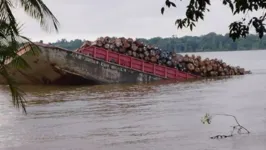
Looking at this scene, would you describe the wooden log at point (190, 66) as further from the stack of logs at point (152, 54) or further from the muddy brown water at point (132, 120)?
the muddy brown water at point (132, 120)

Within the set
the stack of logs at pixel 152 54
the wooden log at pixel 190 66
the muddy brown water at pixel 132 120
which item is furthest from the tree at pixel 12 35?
the wooden log at pixel 190 66

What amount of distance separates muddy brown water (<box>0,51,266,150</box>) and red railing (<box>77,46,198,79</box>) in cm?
549

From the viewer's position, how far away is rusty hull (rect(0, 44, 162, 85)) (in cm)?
3097

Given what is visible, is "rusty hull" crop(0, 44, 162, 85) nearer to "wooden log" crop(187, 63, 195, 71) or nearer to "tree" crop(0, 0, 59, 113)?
"wooden log" crop(187, 63, 195, 71)

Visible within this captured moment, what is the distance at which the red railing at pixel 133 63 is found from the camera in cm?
3288

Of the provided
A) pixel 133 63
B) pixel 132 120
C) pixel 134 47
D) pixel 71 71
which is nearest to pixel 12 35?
pixel 132 120

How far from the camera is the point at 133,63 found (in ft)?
111

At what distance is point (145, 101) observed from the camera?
22.5 metres

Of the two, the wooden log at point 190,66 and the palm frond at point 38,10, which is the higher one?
the palm frond at point 38,10

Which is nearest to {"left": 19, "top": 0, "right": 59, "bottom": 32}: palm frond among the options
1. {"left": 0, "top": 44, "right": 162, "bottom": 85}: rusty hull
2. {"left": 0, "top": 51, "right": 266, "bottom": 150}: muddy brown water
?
{"left": 0, "top": 51, "right": 266, "bottom": 150}: muddy brown water

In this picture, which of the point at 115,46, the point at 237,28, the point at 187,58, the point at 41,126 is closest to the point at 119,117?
the point at 41,126

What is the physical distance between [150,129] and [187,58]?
2497cm

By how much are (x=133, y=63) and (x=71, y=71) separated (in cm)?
419

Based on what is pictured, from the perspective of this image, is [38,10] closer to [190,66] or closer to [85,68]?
[85,68]
